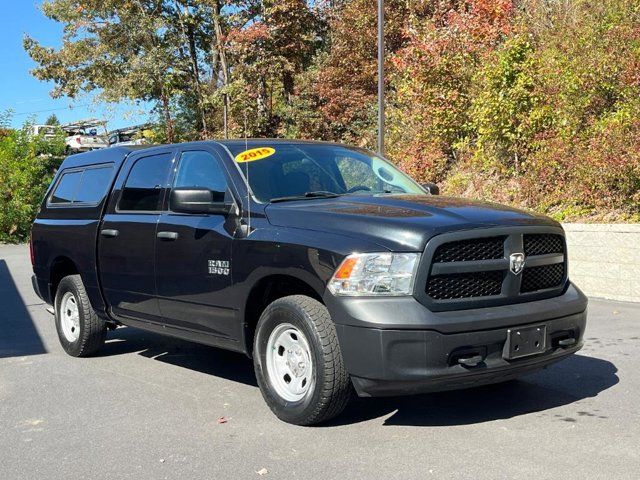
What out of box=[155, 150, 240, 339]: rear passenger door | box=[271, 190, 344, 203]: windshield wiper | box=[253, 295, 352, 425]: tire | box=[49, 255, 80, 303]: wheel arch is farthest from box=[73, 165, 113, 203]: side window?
box=[253, 295, 352, 425]: tire

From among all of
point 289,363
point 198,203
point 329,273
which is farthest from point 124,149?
point 329,273

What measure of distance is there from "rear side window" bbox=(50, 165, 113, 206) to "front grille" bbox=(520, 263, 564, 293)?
4027 mm

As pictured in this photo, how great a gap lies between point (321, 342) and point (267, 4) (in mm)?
21218

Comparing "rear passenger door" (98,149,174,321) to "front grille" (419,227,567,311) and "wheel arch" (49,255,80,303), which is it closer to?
"wheel arch" (49,255,80,303)

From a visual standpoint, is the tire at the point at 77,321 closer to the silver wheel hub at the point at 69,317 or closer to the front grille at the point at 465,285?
Answer: the silver wheel hub at the point at 69,317

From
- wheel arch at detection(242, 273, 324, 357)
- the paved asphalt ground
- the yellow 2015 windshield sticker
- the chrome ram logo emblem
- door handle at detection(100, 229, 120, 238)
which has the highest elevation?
the yellow 2015 windshield sticker

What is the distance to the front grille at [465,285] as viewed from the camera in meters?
4.21

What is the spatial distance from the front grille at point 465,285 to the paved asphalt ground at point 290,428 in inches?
35.5

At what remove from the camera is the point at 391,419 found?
4.86m

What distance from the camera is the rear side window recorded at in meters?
6.83

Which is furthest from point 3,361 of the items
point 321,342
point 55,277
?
point 321,342

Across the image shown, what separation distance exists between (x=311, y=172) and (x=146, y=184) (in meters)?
1.59

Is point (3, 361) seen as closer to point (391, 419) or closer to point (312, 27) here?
point (391, 419)

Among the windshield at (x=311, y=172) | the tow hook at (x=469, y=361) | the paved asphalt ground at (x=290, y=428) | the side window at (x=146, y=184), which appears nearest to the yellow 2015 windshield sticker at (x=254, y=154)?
the windshield at (x=311, y=172)
